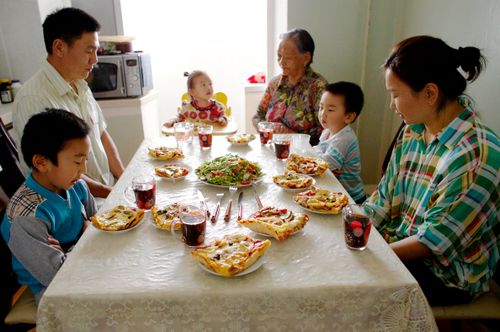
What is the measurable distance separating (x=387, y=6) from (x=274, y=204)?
223 centimetres

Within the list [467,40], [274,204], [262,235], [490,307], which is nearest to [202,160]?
[274,204]

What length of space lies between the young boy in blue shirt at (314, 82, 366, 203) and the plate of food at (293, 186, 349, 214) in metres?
0.55

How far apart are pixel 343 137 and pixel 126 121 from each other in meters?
1.95

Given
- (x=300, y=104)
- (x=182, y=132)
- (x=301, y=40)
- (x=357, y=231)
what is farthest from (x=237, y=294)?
(x=301, y=40)

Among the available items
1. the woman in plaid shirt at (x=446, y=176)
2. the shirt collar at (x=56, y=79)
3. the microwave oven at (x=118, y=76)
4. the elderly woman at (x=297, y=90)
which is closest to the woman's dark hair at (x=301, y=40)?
the elderly woman at (x=297, y=90)

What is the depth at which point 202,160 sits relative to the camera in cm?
182

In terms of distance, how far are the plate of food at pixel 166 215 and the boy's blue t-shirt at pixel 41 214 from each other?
0.35 meters

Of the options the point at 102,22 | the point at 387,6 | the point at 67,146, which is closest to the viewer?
the point at 67,146

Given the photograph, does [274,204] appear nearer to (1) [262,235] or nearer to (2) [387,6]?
(1) [262,235]

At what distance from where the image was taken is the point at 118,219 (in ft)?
3.85

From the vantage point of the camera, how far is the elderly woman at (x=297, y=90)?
2.47 metres

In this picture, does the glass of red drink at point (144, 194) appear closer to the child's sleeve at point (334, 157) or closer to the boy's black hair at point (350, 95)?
the child's sleeve at point (334, 157)

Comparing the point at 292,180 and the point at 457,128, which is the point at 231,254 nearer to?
the point at 292,180

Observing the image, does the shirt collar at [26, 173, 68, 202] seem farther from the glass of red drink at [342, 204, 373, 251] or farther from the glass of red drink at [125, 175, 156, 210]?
the glass of red drink at [342, 204, 373, 251]
